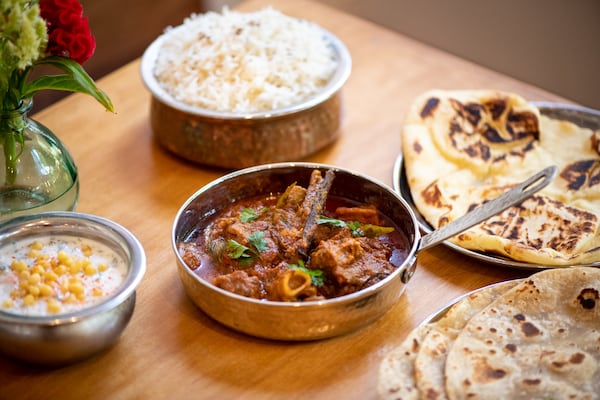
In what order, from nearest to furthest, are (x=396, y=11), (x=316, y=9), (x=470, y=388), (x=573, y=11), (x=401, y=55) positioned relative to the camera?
(x=470, y=388) → (x=401, y=55) → (x=316, y=9) → (x=573, y=11) → (x=396, y=11)

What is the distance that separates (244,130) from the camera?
2.54m

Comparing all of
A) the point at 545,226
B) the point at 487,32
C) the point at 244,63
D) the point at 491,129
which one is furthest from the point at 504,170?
the point at 487,32

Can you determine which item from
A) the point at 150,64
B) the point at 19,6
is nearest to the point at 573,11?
the point at 150,64

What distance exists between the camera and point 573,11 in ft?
13.7

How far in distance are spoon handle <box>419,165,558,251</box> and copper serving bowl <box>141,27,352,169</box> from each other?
710 millimetres

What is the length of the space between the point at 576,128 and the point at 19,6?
195 centimetres

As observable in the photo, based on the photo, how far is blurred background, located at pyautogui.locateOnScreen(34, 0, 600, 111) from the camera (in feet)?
13.6

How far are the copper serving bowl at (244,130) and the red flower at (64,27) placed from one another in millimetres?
557

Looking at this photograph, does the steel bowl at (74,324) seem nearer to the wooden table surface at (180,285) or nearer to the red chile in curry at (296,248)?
the wooden table surface at (180,285)

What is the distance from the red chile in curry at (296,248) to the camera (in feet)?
6.39

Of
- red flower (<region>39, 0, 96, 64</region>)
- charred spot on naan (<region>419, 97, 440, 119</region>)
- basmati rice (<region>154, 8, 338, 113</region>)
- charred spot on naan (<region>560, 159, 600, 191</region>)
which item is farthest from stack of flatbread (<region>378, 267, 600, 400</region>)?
red flower (<region>39, 0, 96, 64</region>)

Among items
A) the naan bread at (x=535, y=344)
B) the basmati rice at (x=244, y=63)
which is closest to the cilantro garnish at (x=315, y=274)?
the naan bread at (x=535, y=344)

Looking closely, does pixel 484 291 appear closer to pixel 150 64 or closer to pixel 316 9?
pixel 150 64

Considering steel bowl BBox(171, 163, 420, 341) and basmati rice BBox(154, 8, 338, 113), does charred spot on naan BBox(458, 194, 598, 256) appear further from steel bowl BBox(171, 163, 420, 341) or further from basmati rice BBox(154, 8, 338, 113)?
basmati rice BBox(154, 8, 338, 113)
